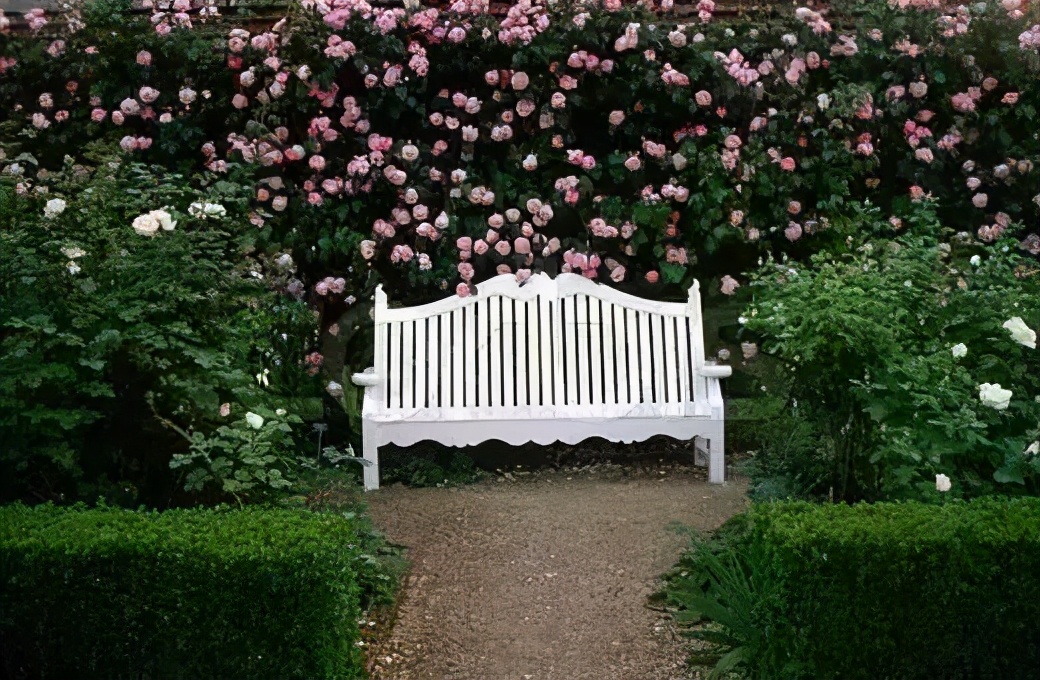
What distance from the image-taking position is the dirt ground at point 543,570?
3799 millimetres

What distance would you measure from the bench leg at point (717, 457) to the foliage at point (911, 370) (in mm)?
520

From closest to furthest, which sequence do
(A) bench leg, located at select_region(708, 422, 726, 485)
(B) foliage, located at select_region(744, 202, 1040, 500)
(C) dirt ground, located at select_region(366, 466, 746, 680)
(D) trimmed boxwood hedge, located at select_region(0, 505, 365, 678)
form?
(D) trimmed boxwood hedge, located at select_region(0, 505, 365, 678)
(C) dirt ground, located at select_region(366, 466, 746, 680)
(B) foliage, located at select_region(744, 202, 1040, 500)
(A) bench leg, located at select_region(708, 422, 726, 485)

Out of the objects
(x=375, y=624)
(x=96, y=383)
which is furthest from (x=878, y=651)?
(x=96, y=383)

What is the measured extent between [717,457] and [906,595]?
A: 2593 mm

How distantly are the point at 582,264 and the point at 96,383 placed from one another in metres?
2.79

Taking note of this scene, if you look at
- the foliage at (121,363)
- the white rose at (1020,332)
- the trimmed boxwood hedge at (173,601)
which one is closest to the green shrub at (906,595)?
the white rose at (1020,332)

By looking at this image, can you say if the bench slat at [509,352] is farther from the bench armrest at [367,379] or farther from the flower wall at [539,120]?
the bench armrest at [367,379]

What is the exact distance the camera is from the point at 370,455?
561 centimetres

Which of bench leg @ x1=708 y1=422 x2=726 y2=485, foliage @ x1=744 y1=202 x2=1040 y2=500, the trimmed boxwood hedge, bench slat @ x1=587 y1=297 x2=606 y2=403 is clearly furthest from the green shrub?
bench slat @ x1=587 y1=297 x2=606 y2=403

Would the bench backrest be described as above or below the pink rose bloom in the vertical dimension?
below

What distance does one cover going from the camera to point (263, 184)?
20.4 feet

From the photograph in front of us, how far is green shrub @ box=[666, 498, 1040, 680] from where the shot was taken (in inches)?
122

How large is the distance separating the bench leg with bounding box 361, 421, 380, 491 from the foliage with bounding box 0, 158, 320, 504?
3.49 ft

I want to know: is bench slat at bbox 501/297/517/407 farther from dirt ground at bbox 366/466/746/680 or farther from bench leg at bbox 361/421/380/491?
bench leg at bbox 361/421/380/491
